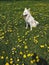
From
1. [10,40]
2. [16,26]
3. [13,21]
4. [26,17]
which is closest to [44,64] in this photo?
[10,40]

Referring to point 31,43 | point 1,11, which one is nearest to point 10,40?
point 31,43

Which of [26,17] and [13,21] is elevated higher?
[26,17]

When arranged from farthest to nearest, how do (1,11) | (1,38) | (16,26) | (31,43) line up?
(1,11), (16,26), (1,38), (31,43)

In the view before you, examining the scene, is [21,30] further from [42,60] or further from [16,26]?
[42,60]

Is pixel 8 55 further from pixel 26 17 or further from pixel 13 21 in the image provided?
pixel 13 21

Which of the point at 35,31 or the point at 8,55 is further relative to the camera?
the point at 35,31

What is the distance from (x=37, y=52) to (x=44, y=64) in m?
0.80

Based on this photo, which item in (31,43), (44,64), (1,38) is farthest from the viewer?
(1,38)

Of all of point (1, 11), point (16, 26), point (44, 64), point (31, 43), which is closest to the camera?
point (44, 64)

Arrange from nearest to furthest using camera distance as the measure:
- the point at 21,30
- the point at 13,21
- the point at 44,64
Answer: the point at 44,64 < the point at 21,30 < the point at 13,21

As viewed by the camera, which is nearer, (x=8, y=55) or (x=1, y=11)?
(x=8, y=55)

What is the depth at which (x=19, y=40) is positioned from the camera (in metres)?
9.94

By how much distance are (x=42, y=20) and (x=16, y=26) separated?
5.71ft

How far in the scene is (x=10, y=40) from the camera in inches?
400
